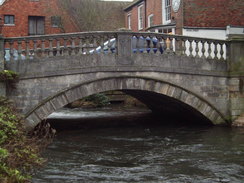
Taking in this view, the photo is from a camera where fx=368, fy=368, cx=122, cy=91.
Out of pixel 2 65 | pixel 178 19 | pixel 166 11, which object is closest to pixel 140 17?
pixel 166 11

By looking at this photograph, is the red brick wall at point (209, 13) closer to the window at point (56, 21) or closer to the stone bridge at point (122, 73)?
the stone bridge at point (122, 73)

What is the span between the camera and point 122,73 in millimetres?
11250

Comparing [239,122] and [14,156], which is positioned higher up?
[14,156]

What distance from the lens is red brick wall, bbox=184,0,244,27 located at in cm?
1775

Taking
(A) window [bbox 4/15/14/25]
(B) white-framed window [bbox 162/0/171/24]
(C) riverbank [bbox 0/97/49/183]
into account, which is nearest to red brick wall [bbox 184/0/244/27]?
(B) white-framed window [bbox 162/0/171/24]

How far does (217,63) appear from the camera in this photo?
12.4 meters

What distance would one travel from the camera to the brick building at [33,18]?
27.3 meters

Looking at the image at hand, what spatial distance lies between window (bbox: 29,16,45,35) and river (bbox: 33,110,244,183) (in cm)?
1708

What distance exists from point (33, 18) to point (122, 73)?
18.9 metres

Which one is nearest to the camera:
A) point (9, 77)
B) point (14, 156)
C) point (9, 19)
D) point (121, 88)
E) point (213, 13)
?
point (14, 156)

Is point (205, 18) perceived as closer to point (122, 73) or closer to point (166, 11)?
point (166, 11)

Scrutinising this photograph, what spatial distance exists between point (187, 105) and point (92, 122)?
4388 mm

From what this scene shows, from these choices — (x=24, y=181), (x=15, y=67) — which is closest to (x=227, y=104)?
(x=15, y=67)

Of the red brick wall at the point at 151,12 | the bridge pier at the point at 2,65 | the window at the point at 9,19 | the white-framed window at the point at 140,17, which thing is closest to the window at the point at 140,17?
the white-framed window at the point at 140,17
